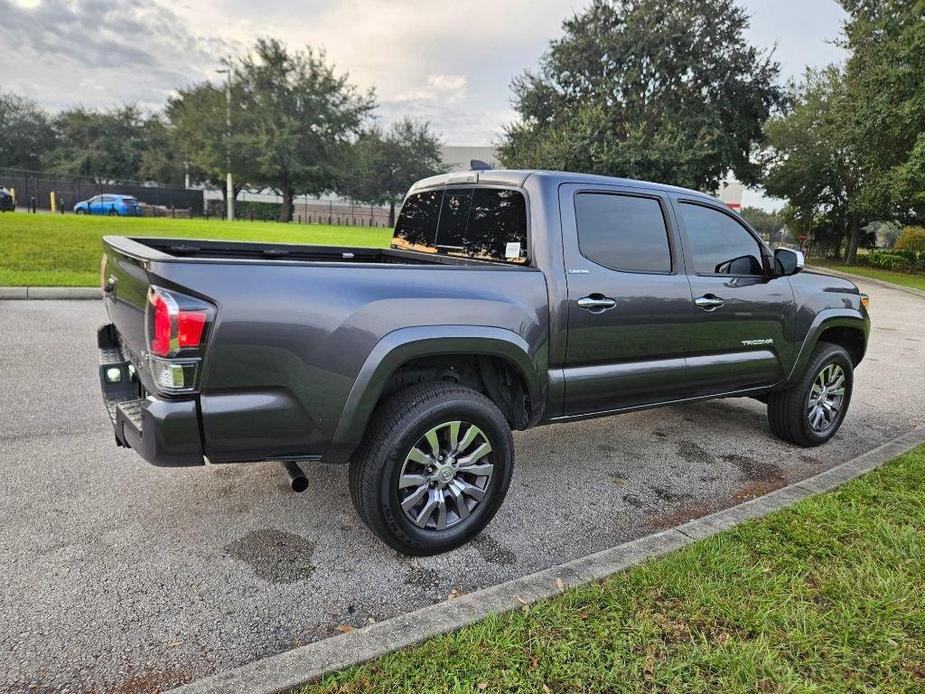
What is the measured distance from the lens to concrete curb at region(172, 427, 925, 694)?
1980mm

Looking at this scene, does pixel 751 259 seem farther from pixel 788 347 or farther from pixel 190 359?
pixel 190 359

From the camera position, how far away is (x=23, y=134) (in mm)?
60906

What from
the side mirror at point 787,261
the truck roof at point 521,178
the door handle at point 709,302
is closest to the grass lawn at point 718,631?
the door handle at point 709,302

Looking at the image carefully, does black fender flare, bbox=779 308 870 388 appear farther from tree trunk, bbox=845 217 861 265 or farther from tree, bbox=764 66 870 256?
tree trunk, bbox=845 217 861 265

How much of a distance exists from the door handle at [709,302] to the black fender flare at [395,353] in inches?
57.5

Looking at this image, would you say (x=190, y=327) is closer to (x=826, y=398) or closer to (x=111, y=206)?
(x=826, y=398)

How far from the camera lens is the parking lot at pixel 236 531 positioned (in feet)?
7.42

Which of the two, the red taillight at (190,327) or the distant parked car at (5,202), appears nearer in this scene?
the red taillight at (190,327)

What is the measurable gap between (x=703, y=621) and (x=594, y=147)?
26804mm

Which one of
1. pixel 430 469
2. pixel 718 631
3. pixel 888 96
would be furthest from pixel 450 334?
pixel 888 96

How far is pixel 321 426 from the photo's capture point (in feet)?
8.46

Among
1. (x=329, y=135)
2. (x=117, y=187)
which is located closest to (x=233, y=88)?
(x=329, y=135)

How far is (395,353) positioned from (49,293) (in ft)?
26.6

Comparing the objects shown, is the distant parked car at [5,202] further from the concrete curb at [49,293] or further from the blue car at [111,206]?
the concrete curb at [49,293]
